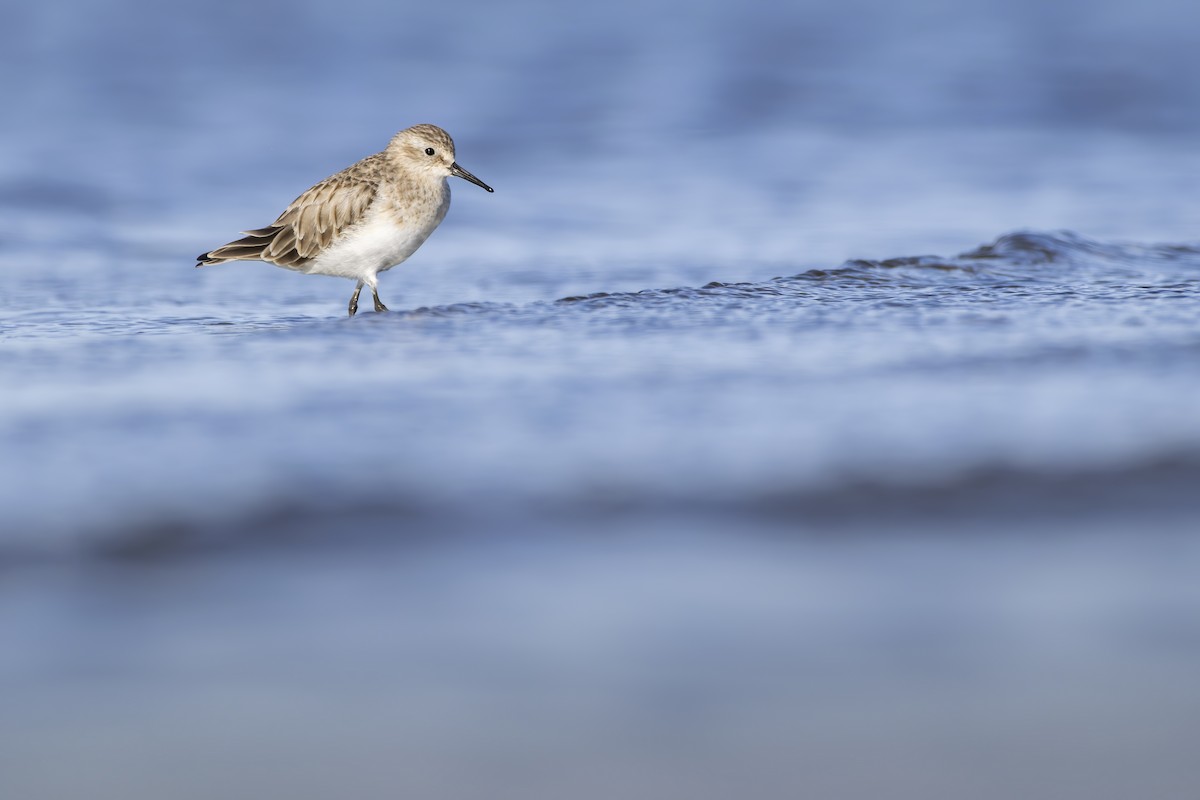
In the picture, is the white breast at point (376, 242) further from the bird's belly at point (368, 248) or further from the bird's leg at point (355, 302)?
the bird's leg at point (355, 302)

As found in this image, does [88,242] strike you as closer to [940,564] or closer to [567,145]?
[567,145]

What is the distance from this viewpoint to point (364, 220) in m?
7.12

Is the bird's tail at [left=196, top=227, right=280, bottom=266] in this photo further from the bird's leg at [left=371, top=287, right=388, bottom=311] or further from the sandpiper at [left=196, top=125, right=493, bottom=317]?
the bird's leg at [left=371, top=287, right=388, bottom=311]

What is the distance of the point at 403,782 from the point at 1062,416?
2.82 metres

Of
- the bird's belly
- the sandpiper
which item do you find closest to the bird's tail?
the sandpiper

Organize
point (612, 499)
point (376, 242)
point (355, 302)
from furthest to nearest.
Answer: point (355, 302) → point (376, 242) → point (612, 499)

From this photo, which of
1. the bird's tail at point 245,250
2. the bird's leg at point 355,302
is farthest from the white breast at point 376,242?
the bird's tail at point 245,250

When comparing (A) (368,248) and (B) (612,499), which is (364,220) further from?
(B) (612,499)

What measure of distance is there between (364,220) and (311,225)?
286 millimetres

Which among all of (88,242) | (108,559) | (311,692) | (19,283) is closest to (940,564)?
(311,692)

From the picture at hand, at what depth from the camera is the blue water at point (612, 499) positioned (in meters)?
2.72

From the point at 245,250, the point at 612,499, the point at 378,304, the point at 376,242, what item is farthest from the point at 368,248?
the point at 612,499

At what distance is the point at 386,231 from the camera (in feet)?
23.3

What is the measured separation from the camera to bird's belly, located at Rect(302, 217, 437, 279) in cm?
710
